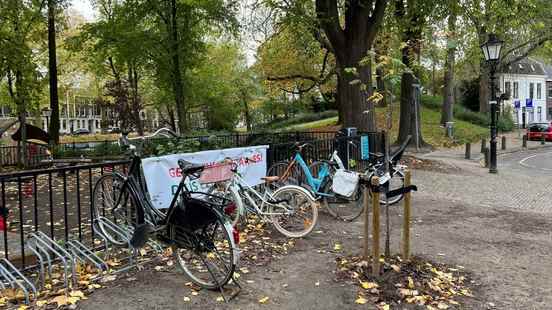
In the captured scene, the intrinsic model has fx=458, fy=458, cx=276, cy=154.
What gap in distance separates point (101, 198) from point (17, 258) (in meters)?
1.37

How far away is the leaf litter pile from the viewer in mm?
4285

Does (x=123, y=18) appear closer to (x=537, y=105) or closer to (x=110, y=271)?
(x=110, y=271)

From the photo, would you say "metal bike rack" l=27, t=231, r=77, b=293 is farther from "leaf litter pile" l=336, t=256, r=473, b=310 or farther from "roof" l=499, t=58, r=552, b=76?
"roof" l=499, t=58, r=552, b=76

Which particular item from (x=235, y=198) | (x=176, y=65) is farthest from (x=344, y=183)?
(x=176, y=65)

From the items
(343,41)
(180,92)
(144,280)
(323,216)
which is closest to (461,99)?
(180,92)

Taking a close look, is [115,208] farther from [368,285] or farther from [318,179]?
[318,179]

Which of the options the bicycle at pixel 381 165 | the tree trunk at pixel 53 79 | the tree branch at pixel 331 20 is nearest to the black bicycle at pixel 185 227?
the bicycle at pixel 381 165

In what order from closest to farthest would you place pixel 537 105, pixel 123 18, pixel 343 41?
1. pixel 343 41
2. pixel 123 18
3. pixel 537 105

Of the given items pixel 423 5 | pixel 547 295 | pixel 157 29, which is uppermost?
pixel 157 29

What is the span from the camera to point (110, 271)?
4.79 meters

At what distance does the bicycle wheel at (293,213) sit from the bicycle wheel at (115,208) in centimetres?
189

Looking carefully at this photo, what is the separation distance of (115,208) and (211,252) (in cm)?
188

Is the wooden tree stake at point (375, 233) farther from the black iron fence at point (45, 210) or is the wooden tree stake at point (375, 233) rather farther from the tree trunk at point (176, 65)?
the tree trunk at point (176, 65)

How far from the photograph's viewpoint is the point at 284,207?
245 inches
